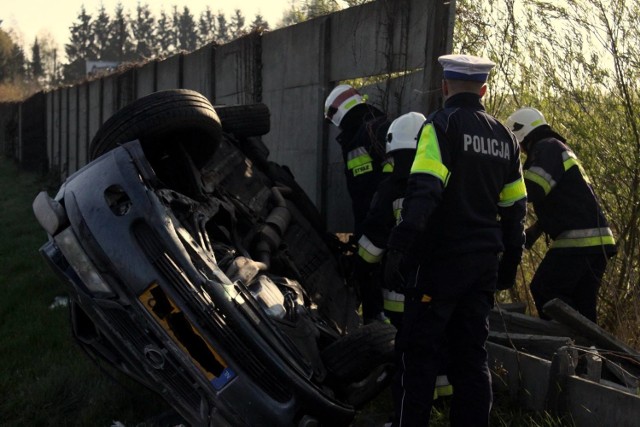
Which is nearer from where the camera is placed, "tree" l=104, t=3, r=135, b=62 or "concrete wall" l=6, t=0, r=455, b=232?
"concrete wall" l=6, t=0, r=455, b=232

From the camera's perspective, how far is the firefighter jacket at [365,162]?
5645mm

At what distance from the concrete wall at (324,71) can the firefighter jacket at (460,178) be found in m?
2.02

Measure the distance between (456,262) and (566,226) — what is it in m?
1.86

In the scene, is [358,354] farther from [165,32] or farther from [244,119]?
[165,32]

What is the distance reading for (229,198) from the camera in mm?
4789

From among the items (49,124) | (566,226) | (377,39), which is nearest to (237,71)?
(377,39)

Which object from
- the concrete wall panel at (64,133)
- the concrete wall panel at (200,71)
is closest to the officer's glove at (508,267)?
the concrete wall panel at (200,71)

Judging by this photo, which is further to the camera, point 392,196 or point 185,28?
point 185,28

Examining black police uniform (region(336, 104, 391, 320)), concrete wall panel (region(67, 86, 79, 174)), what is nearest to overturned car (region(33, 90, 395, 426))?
black police uniform (region(336, 104, 391, 320))

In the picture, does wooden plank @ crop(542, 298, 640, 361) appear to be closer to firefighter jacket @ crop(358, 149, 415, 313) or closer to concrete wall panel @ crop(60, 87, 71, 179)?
firefighter jacket @ crop(358, 149, 415, 313)

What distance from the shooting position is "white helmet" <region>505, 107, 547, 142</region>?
5387 millimetres

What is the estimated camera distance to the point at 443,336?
374 cm

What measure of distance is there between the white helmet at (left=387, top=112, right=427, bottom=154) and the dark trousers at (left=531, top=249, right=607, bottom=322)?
1.44 m

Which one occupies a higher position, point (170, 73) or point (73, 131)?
point (170, 73)
